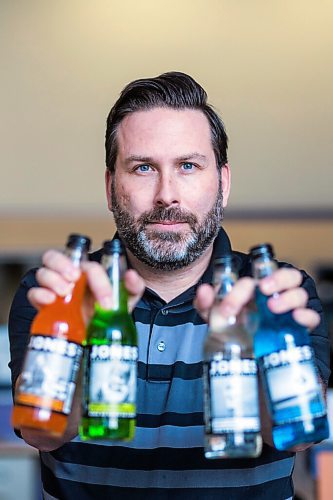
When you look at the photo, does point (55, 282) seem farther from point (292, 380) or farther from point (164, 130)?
point (164, 130)

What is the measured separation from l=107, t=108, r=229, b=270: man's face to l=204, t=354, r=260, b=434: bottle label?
350 mm

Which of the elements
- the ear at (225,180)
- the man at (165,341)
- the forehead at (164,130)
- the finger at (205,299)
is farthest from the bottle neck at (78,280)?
→ the ear at (225,180)

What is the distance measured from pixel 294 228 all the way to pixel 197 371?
6.70ft

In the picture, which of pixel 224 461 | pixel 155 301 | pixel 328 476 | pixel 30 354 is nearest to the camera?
pixel 30 354

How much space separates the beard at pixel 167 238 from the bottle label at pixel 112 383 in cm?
34

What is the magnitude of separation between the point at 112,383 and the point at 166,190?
1.24 feet

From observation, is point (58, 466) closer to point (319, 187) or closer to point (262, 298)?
point (262, 298)

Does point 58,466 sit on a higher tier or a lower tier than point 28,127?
lower

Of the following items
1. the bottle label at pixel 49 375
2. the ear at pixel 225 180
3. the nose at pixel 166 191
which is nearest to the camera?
the bottle label at pixel 49 375

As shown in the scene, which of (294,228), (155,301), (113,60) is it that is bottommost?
(155,301)

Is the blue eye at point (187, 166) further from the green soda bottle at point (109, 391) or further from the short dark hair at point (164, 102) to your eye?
the green soda bottle at point (109, 391)

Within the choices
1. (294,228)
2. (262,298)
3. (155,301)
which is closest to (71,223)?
(294,228)

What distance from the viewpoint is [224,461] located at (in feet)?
3.63

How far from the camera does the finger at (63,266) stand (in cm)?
82
